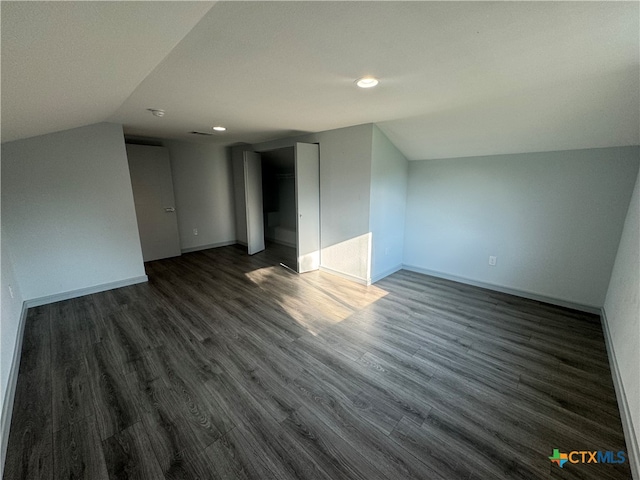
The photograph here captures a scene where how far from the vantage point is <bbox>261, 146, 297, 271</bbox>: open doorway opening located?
5299 millimetres

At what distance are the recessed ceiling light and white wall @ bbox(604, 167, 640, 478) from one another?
2.21 meters

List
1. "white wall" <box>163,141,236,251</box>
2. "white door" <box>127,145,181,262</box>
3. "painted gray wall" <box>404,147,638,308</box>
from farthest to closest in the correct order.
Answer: "white wall" <box>163,141,236,251</box>, "white door" <box>127,145,181,262</box>, "painted gray wall" <box>404,147,638,308</box>

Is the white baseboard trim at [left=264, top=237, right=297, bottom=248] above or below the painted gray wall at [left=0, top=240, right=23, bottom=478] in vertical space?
below

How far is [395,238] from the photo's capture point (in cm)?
384

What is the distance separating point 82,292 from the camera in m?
3.17

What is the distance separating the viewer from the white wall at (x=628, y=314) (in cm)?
140

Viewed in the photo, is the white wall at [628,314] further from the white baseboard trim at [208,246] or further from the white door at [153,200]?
the white baseboard trim at [208,246]

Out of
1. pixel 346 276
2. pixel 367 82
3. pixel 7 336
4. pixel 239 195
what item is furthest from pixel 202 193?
pixel 367 82

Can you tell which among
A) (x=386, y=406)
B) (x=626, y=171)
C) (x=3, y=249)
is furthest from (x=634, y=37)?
(x=3, y=249)

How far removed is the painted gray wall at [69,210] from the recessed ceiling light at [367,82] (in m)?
3.09

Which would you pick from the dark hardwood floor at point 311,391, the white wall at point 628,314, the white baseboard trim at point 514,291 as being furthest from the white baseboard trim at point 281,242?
the white wall at point 628,314

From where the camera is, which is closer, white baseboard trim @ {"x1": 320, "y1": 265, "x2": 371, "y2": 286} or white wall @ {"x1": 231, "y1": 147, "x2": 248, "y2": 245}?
white baseboard trim @ {"x1": 320, "y1": 265, "x2": 371, "y2": 286}

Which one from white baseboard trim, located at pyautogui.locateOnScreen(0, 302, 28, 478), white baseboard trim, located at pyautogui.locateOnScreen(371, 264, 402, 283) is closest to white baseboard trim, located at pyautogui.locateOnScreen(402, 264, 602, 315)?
white baseboard trim, located at pyautogui.locateOnScreen(371, 264, 402, 283)

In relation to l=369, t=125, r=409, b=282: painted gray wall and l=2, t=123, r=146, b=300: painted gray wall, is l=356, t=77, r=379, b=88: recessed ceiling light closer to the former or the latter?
l=369, t=125, r=409, b=282: painted gray wall
